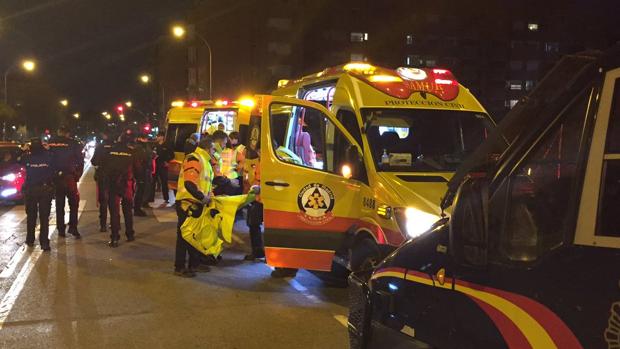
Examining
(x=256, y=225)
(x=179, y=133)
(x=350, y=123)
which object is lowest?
(x=256, y=225)

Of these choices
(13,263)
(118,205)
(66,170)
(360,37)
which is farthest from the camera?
(360,37)

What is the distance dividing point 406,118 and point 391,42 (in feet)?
224

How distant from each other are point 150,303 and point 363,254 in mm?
2252

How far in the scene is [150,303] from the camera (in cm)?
605

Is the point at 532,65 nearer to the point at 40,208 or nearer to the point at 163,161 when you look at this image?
the point at 163,161

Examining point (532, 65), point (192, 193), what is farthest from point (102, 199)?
point (532, 65)

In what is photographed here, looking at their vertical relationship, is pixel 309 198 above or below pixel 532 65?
below

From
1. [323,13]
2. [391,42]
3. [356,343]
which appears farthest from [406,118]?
[391,42]

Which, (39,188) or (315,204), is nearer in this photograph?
(315,204)

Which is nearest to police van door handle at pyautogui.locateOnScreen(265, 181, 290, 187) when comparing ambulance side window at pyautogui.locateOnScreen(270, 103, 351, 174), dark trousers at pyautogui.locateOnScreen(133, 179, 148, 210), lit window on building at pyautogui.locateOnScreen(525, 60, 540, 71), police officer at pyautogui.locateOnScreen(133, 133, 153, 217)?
ambulance side window at pyautogui.locateOnScreen(270, 103, 351, 174)

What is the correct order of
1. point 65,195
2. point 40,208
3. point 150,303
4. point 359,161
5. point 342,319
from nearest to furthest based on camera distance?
point 342,319
point 359,161
point 150,303
point 40,208
point 65,195

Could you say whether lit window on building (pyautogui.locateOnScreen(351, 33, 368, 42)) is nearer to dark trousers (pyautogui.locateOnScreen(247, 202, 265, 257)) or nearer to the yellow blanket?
dark trousers (pyautogui.locateOnScreen(247, 202, 265, 257))

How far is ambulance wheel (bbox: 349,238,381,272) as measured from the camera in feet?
18.4

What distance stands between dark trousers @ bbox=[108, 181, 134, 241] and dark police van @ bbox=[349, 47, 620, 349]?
7299 mm
